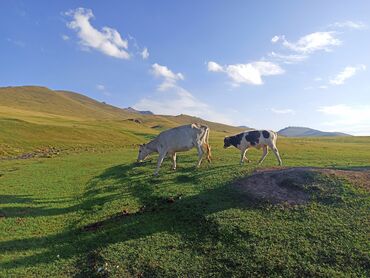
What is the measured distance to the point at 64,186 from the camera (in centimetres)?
2622

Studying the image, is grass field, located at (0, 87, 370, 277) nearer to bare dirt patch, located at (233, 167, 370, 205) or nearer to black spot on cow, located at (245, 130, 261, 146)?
bare dirt patch, located at (233, 167, 370, 205)

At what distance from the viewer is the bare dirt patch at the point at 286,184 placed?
1572 cm

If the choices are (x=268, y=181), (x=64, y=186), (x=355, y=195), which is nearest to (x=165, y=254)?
(x=268, y=181)

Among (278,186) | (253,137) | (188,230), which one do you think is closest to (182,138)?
(253,137)

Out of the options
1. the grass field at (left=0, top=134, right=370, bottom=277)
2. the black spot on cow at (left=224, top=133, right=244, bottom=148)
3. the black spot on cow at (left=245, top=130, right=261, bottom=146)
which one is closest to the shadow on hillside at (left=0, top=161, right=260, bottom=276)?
the grass field at (left=0, top=134, right=370, bottom=277)

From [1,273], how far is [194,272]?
6279mm

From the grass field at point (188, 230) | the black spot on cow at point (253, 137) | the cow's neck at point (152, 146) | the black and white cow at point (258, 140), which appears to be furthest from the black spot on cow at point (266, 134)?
the cow's neck at point (152, 146)

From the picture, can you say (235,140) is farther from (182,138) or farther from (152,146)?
(152,146)

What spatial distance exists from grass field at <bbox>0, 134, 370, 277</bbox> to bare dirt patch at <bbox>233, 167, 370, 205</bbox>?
17.8 inches

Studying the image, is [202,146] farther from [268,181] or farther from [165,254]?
[165,254]

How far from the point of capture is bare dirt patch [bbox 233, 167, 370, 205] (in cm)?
1572

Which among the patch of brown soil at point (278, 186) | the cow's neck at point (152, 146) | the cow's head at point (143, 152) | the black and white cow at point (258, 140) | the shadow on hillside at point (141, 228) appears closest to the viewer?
the shadow on hillside at point (141, 228)

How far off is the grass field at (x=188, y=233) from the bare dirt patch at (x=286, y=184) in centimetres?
45

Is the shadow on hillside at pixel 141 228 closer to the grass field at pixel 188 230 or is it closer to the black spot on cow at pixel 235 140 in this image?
the grass field at pixel 188 230
